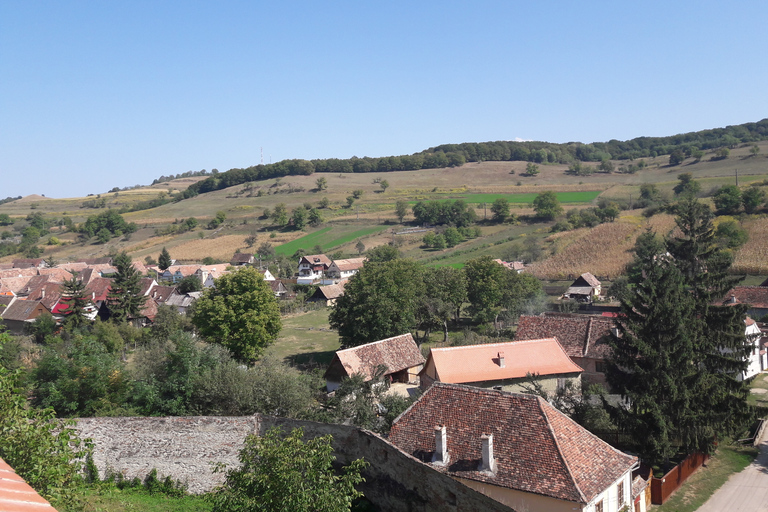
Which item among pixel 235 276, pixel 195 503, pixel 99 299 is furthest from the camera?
pixel 99 299

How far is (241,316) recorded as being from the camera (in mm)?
37719

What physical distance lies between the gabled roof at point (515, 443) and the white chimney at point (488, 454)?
16cm

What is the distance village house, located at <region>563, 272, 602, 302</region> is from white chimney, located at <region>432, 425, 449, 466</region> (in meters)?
47.0

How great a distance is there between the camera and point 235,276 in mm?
40625

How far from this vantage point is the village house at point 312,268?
87.7m

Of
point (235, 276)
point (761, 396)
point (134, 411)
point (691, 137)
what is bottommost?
point (761, 396)

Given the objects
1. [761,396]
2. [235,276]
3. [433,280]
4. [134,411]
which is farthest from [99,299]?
[761,396]

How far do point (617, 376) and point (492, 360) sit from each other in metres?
8.42

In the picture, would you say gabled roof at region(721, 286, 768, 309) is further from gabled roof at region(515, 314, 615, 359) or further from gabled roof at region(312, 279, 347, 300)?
gabled roof at region(312, 279, 347, 300)

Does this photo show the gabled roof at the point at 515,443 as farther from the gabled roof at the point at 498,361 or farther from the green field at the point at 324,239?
the green field at the point at 324,239

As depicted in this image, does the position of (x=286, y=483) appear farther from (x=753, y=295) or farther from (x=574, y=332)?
(x=753, y=295)

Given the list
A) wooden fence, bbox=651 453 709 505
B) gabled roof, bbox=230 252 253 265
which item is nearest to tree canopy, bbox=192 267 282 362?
wooden fence, bbox=651 453 709 505

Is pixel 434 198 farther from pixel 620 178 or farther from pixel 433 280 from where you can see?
pixel 433 280

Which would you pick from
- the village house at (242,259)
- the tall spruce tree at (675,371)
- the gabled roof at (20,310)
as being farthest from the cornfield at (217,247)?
the tall spruce tree at (675,371)
